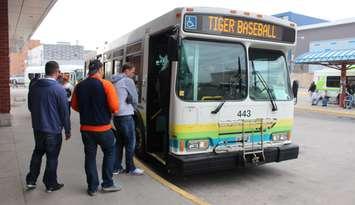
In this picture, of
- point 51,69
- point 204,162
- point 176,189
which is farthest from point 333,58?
point 51,69

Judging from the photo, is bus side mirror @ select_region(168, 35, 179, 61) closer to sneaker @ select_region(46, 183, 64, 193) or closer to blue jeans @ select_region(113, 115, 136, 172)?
blue jeans @ select_region(113, 115, 136, 172)

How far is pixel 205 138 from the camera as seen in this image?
6.09 metres

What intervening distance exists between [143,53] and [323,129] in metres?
9.26

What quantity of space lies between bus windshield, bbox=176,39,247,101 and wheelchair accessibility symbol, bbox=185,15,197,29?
0.21 meters

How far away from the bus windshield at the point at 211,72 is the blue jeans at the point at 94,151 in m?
1.35

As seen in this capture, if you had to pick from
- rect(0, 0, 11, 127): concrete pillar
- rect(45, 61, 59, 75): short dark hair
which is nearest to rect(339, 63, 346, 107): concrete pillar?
rect(0, 0, 11, 127): concrete pillar

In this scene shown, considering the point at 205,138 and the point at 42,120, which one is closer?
the point at 42,120

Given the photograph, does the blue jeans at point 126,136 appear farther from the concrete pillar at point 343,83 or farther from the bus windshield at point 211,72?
the concrete pillar at point 343,83

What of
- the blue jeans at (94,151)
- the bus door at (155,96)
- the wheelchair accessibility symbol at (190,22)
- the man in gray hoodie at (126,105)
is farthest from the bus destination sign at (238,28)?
the blue jeans at (94,151)

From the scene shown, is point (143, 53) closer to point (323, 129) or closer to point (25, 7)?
point (323, 129)

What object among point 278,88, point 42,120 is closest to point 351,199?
point 278,88

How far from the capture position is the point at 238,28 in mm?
6340

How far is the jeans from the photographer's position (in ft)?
17.0

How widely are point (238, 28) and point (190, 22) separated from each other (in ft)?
2.93
